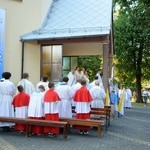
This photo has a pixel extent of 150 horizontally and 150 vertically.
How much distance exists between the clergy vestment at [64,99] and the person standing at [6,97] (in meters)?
1.69

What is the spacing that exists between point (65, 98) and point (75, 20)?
21.7 feet

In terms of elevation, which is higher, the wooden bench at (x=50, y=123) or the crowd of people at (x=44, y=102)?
the crowd of people at (x=44, y=102)

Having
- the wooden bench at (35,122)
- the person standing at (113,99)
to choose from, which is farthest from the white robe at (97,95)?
the person standing at (113,99)

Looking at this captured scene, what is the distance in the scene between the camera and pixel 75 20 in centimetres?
2033

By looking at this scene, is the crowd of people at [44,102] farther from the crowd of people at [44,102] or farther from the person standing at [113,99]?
the person standing at [113,99]

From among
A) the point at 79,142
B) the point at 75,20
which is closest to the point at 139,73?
the point at 75,20

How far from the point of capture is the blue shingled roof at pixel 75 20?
18812mm

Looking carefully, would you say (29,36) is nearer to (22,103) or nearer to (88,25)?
(88,25)

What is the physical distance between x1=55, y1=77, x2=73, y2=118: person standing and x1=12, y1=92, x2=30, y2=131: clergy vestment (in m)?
1.28

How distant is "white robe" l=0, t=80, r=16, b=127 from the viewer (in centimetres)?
1417

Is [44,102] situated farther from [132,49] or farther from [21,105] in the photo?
[132,49]

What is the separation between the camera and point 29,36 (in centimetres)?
1942

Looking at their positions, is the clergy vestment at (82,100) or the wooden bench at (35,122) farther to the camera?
the clergy vestment at (82,100)

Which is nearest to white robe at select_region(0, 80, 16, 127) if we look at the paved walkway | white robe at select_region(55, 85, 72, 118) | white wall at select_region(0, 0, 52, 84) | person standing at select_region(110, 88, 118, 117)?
the paved walkway
